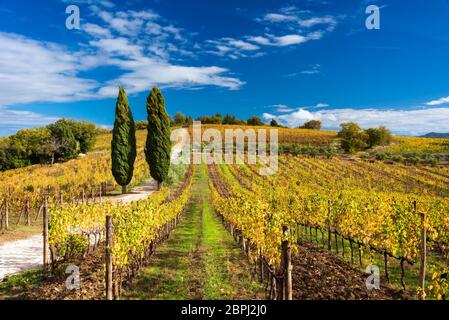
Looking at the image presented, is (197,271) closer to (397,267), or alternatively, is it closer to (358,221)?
(358,221)

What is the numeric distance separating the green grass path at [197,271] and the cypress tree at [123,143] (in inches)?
555

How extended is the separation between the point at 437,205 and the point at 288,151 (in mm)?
43067

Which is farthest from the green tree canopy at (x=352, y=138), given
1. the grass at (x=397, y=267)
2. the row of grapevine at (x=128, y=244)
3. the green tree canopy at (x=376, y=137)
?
the row of grapevine at (x=128, y=244)

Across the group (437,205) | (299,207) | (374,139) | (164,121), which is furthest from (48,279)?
(374,139)

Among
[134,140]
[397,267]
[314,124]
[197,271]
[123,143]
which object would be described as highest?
[314,124]

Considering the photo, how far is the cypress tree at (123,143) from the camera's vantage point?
1115 inches

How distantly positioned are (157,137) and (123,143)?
309cm

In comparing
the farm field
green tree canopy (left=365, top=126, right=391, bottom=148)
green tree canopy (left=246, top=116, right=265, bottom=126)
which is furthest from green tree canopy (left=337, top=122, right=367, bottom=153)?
the farm field

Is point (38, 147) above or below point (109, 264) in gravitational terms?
above

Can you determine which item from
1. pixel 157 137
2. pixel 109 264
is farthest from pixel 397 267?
pixel 157 137

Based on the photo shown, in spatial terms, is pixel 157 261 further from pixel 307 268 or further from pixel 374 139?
pixel 374 139

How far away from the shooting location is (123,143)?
28797 mm
